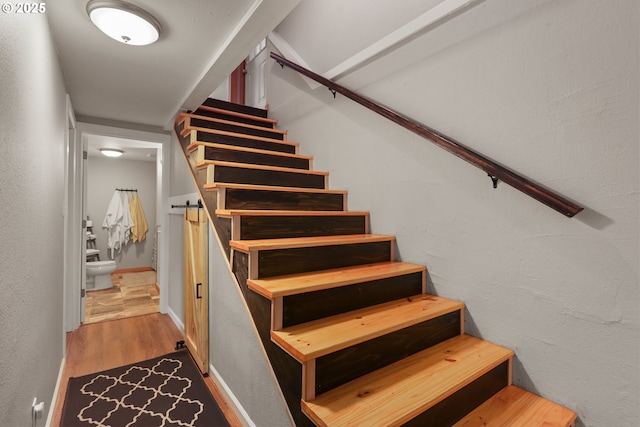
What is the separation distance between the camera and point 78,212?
3.14 metres

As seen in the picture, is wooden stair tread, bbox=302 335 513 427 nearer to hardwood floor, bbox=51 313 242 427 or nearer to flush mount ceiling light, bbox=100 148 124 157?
hardwood floor, bbox=51 313 242 427

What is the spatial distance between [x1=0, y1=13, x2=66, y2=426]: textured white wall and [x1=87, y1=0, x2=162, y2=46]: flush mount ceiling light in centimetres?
24

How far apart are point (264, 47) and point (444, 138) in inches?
125

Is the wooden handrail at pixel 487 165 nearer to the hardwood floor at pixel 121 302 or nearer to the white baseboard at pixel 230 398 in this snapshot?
the white baseboard at pixel 230 398

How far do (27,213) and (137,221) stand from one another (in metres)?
5.13

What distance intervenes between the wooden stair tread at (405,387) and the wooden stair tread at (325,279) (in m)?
0.37

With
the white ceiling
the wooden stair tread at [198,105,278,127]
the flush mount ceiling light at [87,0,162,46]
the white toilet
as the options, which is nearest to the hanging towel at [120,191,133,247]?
the white toilet

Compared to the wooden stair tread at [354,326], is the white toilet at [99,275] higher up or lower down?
lower down

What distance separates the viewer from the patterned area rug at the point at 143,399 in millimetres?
1861

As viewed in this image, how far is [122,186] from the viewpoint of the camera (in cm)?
582

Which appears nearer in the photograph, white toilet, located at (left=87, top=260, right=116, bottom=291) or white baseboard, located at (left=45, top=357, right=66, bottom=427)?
white baseboard, located at (left=45, top=357, right=66, bottom=427)

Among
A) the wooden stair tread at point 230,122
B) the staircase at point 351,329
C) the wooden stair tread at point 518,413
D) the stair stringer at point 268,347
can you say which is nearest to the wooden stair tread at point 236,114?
the wooden stair tread at point 230,122

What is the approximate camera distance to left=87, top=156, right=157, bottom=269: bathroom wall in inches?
221

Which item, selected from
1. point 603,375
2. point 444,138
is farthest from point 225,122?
point 603,375
